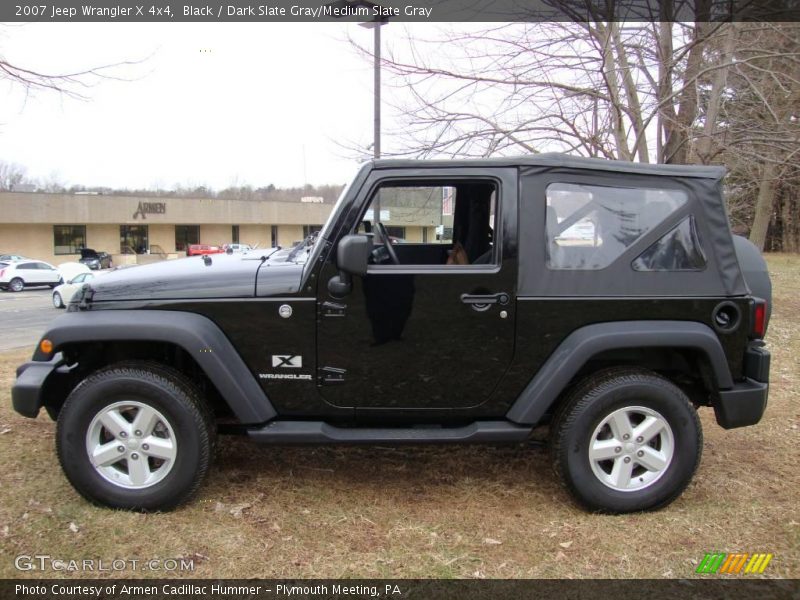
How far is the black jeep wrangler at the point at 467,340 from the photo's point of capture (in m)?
3.29

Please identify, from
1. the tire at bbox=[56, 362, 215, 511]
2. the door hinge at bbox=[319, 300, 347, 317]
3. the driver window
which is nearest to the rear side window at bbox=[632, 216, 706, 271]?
the driver window

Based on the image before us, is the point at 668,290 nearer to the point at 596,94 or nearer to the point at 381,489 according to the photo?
the point at 381,489

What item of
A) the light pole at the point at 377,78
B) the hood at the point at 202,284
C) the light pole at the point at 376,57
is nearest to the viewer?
the hood at the point at 202,284

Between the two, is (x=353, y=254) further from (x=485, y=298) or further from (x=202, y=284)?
(x=202, y=284)

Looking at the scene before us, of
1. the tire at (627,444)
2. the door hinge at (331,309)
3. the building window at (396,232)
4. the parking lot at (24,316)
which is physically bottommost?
the parking lot at (24,316)

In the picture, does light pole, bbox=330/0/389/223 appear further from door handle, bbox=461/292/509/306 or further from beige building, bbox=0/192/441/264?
beige building, bbox=0/192/441/264

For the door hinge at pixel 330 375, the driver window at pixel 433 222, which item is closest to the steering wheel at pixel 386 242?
the driver window at pixel 433 222

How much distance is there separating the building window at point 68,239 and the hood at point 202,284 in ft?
156

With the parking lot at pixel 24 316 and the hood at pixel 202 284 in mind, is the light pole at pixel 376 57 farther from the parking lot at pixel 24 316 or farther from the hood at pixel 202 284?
the parking lot at pixel 24 316

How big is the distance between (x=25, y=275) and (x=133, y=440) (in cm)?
3247

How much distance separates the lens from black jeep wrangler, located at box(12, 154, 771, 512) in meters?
3.29

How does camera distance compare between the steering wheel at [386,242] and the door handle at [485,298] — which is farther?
the steering wheel at [386,242]

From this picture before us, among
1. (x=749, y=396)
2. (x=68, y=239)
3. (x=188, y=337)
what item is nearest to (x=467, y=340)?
(x=188, y=337)

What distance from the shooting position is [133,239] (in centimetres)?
4878
